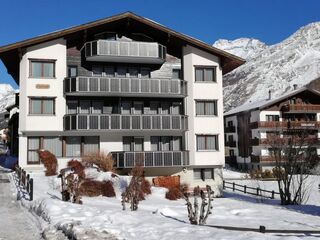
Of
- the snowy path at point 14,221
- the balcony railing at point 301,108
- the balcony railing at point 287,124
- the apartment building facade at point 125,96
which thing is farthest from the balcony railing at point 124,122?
the balcony railing at point 301,108

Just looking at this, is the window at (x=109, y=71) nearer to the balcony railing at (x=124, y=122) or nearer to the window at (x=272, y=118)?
the balcony railing at (x=124, y=122)

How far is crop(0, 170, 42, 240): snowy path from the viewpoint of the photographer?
13477 mm

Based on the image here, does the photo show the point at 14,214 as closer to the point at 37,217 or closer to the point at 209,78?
the point at 37,217

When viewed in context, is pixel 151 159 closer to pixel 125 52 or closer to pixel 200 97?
pixel 200 97

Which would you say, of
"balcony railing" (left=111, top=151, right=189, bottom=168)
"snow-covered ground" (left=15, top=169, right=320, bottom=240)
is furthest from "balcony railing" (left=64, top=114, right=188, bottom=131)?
"snow-covered ground" (left=15, top=169, right=320, bottom=240)

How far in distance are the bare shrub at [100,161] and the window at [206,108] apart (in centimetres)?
871

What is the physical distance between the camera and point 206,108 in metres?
35.5

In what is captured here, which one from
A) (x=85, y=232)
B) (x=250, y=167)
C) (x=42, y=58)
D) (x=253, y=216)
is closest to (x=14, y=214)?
(x=85, y=232)

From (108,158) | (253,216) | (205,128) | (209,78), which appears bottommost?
(253,216)

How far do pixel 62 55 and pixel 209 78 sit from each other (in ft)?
40.1

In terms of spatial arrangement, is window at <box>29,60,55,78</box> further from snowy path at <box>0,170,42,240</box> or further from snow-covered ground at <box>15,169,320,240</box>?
snowy path at <box>0,170,42,240</box>

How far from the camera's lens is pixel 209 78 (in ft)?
117

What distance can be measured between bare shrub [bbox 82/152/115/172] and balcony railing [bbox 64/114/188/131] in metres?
2.21

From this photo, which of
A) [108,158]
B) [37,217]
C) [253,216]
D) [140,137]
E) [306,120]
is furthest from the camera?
[306,120]
